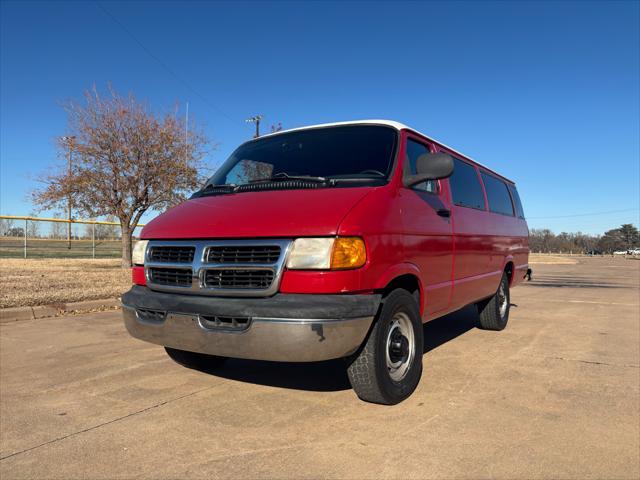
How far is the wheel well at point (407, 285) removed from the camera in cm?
329

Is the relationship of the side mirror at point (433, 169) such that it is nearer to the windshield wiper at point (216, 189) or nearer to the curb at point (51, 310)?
the windshield wiper at point (216, 189)

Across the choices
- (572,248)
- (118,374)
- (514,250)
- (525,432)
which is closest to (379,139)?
(525,432)

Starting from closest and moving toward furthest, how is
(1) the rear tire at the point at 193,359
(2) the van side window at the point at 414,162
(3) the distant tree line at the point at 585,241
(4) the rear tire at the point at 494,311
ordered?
(2) the van side window at the point at 414,162 < (1) the rear tire at the point at 193,359 < (4) the rear tire at the point at 494,311 < (3) the distant tree line at the point at 585,241

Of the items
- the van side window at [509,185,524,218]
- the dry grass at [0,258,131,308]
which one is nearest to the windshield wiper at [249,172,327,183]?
the van side window at [509,185,524,218]

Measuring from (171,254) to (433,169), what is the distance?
2.14m

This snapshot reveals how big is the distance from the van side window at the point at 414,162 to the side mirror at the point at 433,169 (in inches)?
5.2

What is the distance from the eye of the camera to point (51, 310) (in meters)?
7.20

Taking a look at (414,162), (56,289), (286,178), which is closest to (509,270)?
(414,162)

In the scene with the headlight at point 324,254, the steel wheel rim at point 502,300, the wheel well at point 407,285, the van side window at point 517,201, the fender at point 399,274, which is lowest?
the steel wheel rim at point 502,300

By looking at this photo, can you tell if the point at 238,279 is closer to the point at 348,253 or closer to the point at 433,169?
the point at 348,253

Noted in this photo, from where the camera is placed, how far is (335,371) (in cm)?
425

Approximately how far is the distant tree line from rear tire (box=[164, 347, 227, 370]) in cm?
13895

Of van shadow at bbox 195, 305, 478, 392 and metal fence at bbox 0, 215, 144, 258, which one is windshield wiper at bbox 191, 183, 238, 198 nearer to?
van shadow at bbox 195, 305, 478, 392

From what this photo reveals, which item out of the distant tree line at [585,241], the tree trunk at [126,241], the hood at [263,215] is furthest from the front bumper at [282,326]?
the distant tree line at [585,241]
